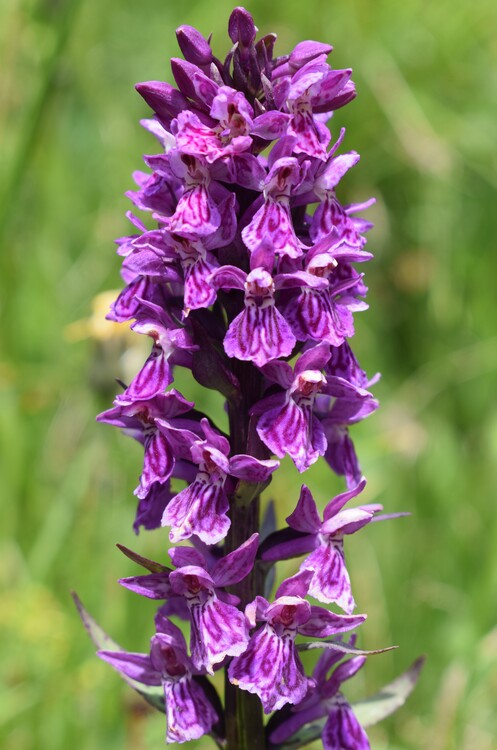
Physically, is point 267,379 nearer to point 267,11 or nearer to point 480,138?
point 480,138

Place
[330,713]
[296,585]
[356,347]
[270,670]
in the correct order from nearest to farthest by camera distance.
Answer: [270,670] < [296,585] < [330,713] < [356,347]

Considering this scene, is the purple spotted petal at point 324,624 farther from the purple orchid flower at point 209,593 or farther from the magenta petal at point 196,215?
the magenta petal at point 196,215

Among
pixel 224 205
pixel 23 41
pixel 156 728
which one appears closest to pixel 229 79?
pixel 224 205

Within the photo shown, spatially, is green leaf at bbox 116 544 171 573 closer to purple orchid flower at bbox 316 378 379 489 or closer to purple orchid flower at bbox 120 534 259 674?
purple orchid flower at bbox 120 534 259 674

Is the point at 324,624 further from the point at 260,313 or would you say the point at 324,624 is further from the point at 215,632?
the point at 260,313

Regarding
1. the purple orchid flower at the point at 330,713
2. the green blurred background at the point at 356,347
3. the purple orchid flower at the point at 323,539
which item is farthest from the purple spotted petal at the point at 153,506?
the green blurred background at the point at 356,347

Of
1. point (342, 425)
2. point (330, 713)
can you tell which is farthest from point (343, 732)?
point (342, 425)
